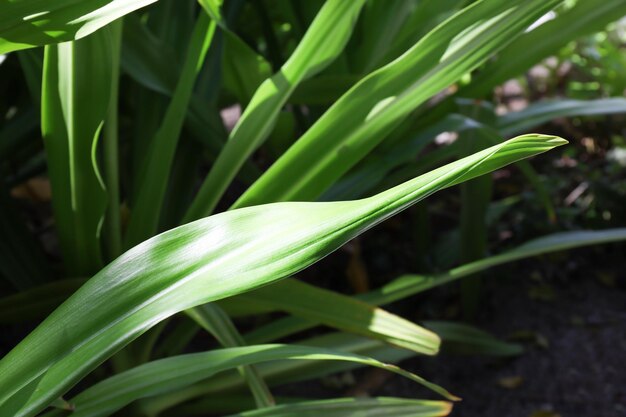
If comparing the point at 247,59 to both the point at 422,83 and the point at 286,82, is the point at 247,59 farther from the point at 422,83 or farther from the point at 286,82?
the point at 422,83

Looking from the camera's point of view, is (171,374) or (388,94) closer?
(171,374)

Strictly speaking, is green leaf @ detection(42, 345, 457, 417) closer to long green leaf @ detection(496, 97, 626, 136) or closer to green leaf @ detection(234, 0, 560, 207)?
green leaf @ detection(234, 0, 560, 207)

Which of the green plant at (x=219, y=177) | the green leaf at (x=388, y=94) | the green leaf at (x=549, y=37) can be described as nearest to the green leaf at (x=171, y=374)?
the green plant at (x=219, y=177)

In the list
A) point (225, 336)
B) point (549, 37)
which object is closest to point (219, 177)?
point (225, 336)

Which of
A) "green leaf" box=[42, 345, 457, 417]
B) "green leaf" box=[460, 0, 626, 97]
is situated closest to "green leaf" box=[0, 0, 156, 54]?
"green leaf" box=[42, 345, 457, 417]

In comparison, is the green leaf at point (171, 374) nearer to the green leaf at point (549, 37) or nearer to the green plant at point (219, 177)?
the green plant at point (219, 177)

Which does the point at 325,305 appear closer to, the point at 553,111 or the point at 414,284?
the point at 414,284
